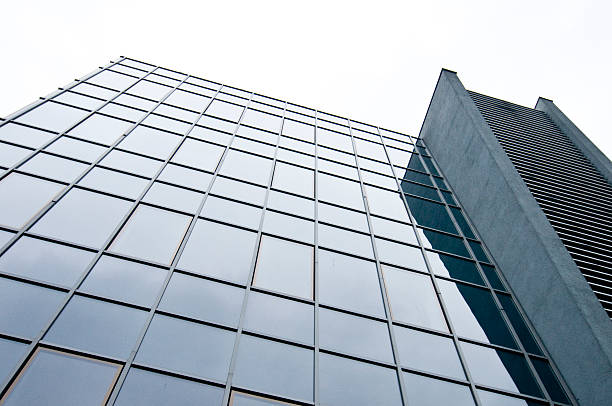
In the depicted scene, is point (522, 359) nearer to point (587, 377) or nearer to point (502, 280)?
point (587, 377)

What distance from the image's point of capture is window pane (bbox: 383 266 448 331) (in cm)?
1112

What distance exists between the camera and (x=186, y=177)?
13820mm

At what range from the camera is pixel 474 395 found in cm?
945

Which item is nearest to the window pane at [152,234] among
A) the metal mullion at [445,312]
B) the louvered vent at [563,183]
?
the metal mullion at [445,312]

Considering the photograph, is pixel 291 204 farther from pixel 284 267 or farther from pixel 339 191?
pixel 284 267

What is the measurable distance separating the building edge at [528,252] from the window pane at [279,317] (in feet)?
18.8

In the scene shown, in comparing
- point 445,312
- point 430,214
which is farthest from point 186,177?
point 430,214

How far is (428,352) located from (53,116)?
41.3 ft

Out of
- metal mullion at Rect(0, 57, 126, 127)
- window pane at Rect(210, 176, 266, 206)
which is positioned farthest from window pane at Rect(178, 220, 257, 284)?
metal mullion at Rect(0, 57, 126, 127)

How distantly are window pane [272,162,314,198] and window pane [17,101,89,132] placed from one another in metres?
6.42

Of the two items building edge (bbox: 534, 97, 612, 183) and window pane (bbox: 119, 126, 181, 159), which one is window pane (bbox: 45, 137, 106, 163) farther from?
building edge (bbox: 534, 97, 612, 183)

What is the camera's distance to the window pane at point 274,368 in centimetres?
819

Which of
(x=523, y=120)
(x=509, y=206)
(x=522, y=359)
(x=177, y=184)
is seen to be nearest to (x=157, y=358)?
(x=177, y=184)

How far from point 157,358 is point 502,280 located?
391 inches
